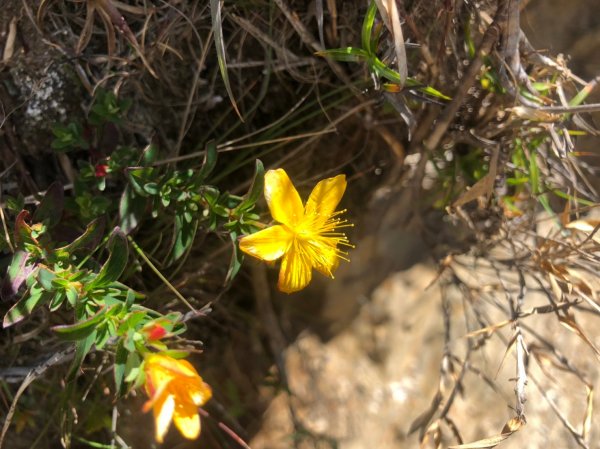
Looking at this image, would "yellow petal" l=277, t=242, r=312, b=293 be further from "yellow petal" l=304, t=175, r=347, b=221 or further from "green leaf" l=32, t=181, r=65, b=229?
"green leaf" l=32, t=181, r=65, b=229

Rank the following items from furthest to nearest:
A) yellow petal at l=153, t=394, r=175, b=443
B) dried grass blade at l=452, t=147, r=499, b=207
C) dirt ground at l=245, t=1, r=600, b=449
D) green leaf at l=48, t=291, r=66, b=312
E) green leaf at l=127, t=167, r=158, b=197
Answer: dirt ground at l=245, t=1, r=600, b=449, dried grass blade at l=452, t=147, r=499, b=207, green leaf at l=127, t=167, r=158, b=197, green leaf at l=48, t=291, r=66, b=312, yellow petal at l=153, t=394, r=175, b=443

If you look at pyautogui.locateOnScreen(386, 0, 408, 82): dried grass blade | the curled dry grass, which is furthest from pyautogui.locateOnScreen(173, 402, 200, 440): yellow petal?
pyautogui.locateOnScreen(386, 0, 408, 82): dried grass blade

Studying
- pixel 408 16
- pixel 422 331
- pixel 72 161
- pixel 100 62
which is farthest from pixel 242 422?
pixel 408 16

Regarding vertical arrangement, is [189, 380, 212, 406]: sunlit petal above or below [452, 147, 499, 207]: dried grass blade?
below

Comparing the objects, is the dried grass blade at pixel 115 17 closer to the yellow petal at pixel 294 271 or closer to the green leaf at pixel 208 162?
the green leaf at pixel 208 162

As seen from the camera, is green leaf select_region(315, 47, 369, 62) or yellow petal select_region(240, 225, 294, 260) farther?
green leaf select_region(315, 47, 369, 62)

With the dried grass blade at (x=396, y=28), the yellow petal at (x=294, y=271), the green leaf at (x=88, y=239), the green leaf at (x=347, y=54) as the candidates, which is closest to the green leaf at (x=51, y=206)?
the green leaf at (x=88, y=239)
